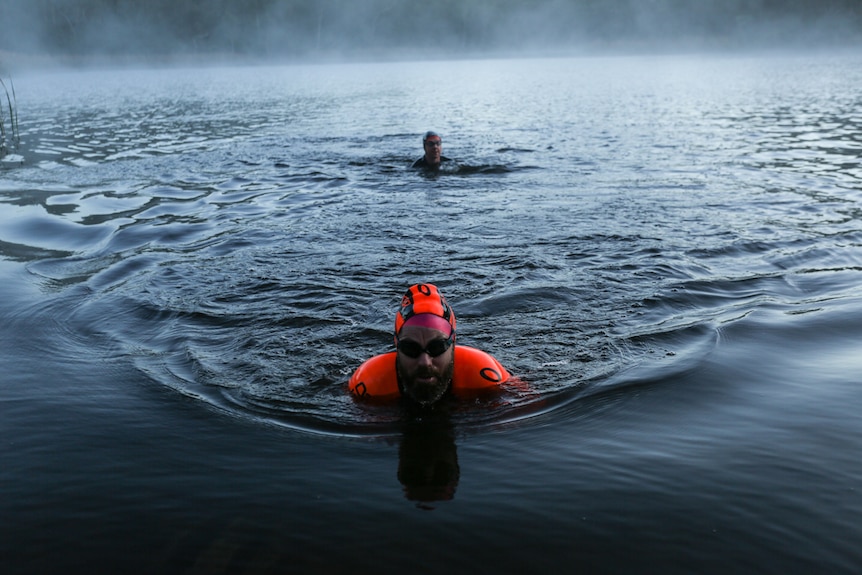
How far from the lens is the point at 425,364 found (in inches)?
193

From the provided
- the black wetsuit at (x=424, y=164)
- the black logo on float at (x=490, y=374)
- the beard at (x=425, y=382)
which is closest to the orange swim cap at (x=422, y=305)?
the beard at (x=425, y=382)

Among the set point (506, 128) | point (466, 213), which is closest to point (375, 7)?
point (506, 128)

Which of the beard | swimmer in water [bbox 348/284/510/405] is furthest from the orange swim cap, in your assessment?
the beard

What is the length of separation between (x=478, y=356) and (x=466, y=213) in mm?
6092

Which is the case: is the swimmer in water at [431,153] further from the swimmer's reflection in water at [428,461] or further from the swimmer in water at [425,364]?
the swimmer's reflection in water at [428,461]

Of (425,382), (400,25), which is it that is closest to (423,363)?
(425,382)

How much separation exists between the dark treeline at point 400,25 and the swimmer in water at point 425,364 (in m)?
96.2

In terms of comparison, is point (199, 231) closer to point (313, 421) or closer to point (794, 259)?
point (313, 421)

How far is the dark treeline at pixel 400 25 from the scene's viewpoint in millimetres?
99500

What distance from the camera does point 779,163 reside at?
15.4 metres

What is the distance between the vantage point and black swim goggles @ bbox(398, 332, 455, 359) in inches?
193

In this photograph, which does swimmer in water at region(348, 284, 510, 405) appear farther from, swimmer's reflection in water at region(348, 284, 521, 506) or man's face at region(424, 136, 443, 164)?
man's face at region(424, 136, 443, 164)

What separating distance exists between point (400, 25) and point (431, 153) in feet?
409

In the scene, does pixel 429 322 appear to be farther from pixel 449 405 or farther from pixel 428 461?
pixel 428 461
